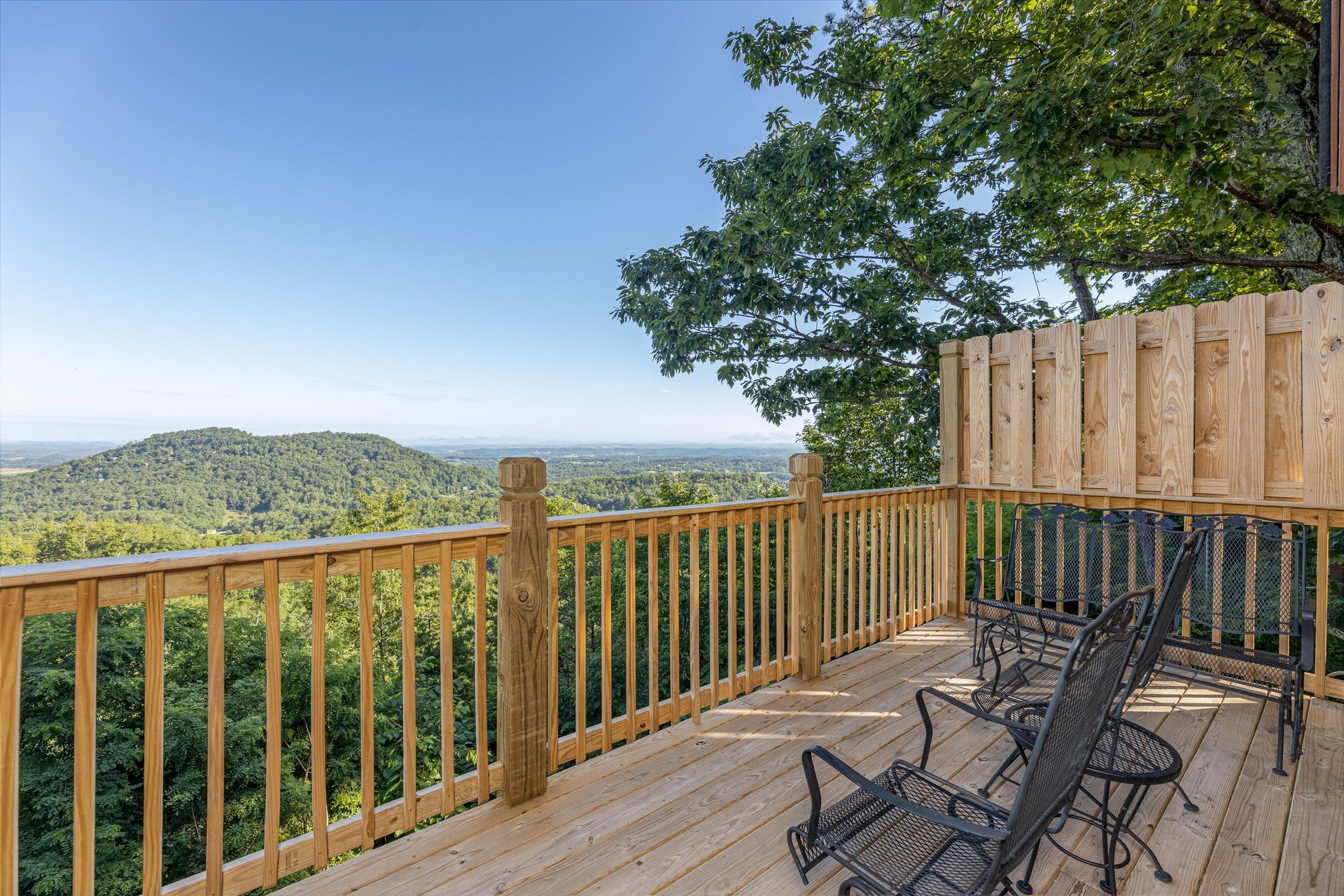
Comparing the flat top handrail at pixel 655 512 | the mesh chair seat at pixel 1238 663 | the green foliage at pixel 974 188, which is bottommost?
the mesh chair seat at pixel 1238 663

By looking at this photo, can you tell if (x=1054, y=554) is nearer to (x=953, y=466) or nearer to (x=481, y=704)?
(x=953, y=466)

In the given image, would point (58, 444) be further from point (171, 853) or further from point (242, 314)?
point (171, 853)

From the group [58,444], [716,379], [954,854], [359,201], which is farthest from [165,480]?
[954,854]

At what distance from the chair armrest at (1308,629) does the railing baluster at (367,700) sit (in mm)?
3893

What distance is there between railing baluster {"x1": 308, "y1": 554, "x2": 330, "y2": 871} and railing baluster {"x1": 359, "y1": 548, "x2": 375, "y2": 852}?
0.10 metres

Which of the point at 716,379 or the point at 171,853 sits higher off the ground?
the point at 716,379

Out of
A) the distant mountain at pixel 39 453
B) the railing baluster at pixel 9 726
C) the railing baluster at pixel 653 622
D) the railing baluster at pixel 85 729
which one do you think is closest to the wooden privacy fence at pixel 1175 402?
the railing baluster at pixel 653 622

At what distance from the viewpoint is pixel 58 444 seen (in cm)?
1839

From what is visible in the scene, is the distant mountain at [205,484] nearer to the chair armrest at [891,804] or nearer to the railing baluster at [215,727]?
the railing baluster at [215,727]

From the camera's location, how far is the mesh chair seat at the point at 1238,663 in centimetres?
251

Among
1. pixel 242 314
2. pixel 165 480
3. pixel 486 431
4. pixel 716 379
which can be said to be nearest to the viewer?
pixel 716 379

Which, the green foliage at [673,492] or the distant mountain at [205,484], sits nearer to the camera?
the distant mountain at [205,484]

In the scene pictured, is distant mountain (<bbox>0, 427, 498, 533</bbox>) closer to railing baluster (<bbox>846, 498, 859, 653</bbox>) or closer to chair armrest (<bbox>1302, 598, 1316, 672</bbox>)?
railing baluster (<bbox>846, 498, 859, 653</bbox>)

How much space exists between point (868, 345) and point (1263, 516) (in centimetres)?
371
